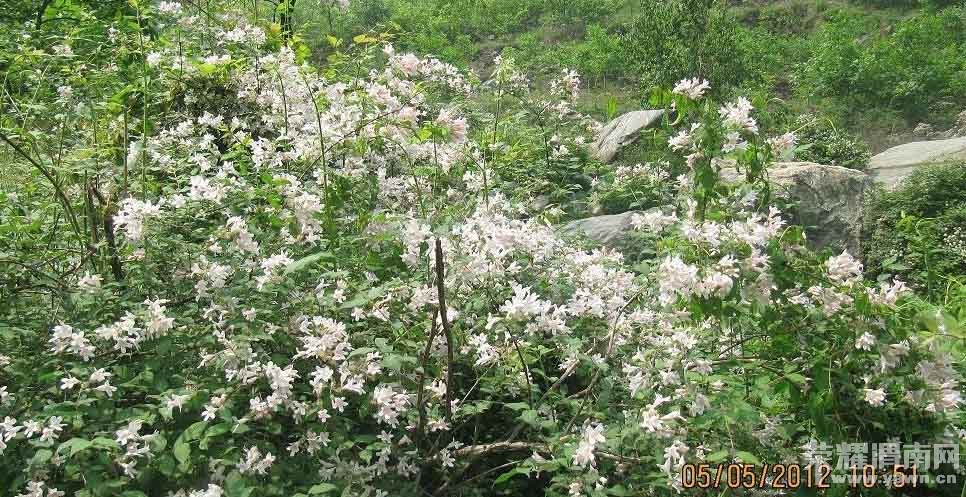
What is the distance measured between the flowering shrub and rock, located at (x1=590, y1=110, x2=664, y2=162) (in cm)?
452

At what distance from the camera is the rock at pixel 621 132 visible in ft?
23.9

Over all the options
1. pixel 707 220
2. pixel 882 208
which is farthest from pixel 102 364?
pixel 882 208

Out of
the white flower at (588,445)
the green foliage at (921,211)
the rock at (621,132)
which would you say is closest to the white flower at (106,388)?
the white flower at (588,445)

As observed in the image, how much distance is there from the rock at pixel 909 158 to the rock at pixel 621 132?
221 cm

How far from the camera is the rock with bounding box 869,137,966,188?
762cm

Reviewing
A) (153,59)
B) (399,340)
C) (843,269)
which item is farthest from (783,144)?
(153,59)

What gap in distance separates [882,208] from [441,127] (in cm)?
530

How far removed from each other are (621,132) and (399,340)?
566 centimetres

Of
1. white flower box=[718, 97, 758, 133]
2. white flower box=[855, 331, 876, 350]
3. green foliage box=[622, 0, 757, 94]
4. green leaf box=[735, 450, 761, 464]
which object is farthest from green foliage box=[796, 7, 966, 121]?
green leaf box=[735, 450, 761, 464]

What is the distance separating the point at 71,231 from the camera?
2.82 m

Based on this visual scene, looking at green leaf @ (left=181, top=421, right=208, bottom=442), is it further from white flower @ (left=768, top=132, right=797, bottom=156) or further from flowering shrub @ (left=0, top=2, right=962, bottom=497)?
white flower @ (left=768, top=132, right=797, bottom=156)

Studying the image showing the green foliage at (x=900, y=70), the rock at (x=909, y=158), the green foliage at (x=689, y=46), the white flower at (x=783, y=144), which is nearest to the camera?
the white flower at (x=783, y=144)

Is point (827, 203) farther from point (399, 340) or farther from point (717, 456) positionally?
point (399, 340)

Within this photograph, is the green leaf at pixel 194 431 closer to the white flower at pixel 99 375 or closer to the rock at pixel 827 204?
the white flower at pixel 99 375
